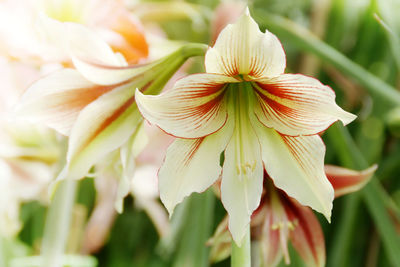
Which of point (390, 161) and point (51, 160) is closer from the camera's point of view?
point (51, 160)

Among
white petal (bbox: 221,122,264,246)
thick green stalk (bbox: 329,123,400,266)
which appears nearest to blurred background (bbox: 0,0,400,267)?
thick green stalk (bbox: 329,123,400,266)

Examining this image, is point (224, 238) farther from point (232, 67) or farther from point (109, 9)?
point (109, 9)

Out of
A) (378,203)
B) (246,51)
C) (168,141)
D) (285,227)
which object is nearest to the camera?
(246,51)

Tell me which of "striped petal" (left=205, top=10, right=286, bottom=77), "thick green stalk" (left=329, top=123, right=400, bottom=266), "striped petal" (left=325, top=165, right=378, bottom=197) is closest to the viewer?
"striped petal" (left=205, top=10, right=286, bottom=77)

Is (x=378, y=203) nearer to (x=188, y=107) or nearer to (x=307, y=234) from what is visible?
(x=307, y=234)

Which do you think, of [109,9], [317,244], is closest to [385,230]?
[317,244]

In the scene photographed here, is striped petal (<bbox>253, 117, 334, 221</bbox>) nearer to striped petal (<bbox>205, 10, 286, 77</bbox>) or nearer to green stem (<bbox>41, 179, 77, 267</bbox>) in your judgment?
striped petal (<bbox>205, 10, 286, 77</bbox>)

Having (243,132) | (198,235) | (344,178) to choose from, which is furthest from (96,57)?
(198,235)
